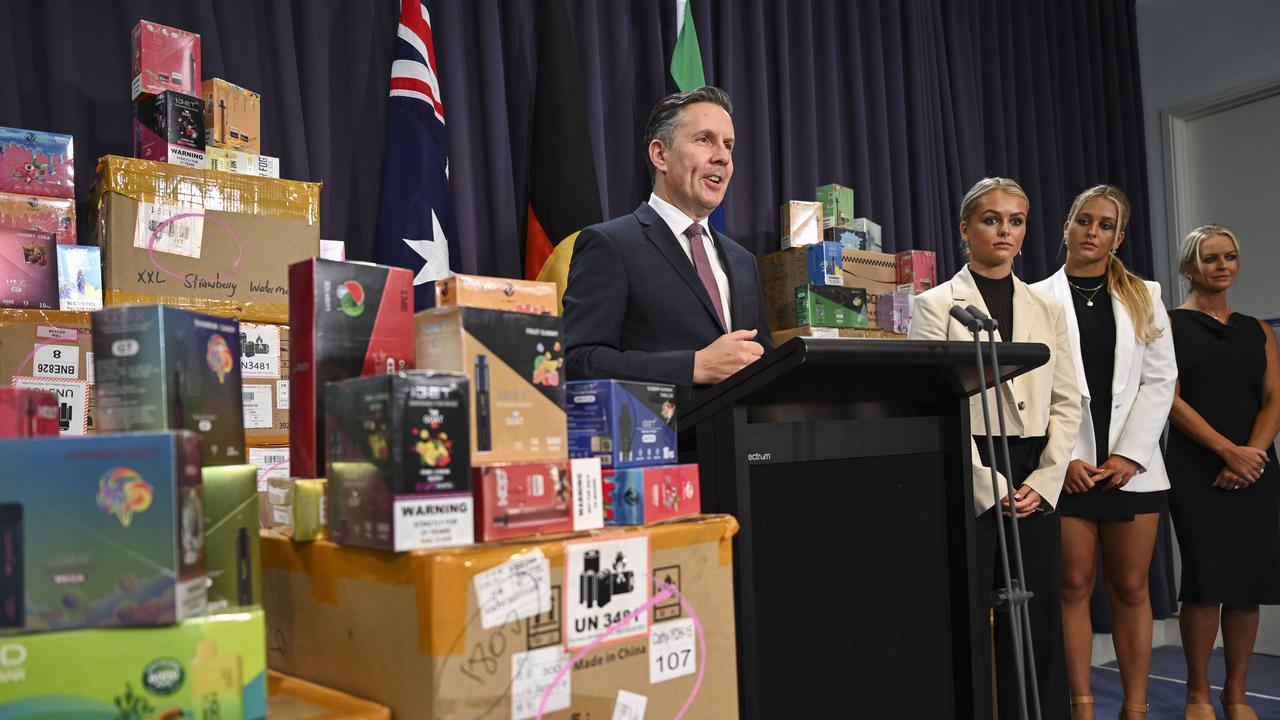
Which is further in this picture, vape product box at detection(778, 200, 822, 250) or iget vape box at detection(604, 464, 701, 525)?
vape product box at detection(778, 200, 822, 250)

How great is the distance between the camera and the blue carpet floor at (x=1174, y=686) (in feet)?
11.6

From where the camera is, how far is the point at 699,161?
2.11 metres

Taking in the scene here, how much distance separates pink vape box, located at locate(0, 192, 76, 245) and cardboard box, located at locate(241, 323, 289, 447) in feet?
1.30

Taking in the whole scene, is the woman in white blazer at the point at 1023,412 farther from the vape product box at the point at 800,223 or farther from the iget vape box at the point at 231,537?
the iget vape box at the point at 231,537

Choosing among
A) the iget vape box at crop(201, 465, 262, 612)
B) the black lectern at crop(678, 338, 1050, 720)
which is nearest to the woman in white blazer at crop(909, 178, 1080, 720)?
the black lectern at crop(678, 338, 1050, 720)

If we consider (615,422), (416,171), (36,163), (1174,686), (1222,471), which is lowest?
(1174,686)

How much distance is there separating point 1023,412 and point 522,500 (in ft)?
5.13

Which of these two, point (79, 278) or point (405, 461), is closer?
point (405, 461)

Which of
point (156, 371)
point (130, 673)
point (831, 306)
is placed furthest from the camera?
point (831, 306)

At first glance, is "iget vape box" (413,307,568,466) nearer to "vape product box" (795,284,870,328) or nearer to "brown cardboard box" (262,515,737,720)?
"brown cardboard box" (262,515,737,720)

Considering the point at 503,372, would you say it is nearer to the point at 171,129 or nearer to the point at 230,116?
the point at 171,129

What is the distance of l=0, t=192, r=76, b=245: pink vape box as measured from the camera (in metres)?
2.03

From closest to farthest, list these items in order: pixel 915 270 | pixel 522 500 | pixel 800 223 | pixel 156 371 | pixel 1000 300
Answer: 1. pixel 156 371
2. pixel 522 500
3. pixel 1000 300
4. pixel 800 223
5. pixel 915 270

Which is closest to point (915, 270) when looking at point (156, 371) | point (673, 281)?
point (673, 281)
